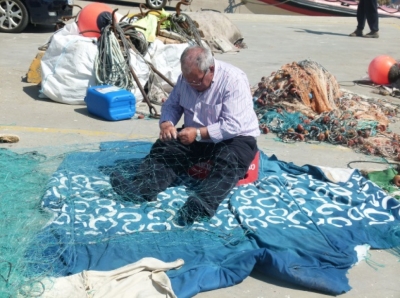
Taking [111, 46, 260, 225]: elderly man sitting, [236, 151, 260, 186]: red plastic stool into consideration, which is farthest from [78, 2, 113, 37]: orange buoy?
[236, 151, 260, 186]: red plastic stool

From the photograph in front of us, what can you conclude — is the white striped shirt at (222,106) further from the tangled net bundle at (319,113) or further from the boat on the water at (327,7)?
the boat on the water at (327,7)

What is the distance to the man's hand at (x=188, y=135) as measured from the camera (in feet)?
16.5

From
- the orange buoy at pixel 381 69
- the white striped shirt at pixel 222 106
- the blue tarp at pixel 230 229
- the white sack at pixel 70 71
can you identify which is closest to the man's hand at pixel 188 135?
the white striped shirt at pixel 222 106

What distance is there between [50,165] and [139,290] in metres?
2.03

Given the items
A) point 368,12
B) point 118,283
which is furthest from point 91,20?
point 368,12

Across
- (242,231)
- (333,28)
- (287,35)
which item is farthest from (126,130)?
(333,28)

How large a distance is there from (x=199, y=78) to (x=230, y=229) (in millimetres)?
1176

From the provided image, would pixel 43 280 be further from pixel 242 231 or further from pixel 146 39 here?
pixel 146 39

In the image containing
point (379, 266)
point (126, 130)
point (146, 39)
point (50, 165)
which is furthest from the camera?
point (146, 39)

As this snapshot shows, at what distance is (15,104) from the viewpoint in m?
7.61

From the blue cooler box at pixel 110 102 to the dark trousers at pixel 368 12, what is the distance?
7.73m

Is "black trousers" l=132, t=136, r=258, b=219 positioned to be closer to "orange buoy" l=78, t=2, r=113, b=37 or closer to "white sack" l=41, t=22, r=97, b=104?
"white sack" l=41, t=22, r=97, b=104

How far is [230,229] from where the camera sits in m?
4.57

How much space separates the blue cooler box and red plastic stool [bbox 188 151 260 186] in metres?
2.04
